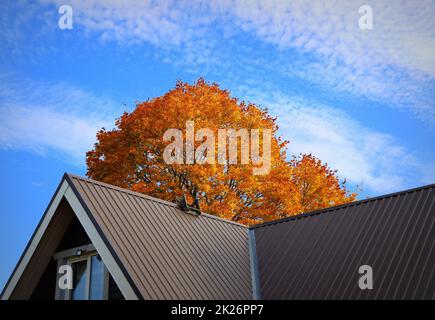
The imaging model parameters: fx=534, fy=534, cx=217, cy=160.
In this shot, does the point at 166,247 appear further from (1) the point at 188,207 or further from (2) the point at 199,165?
(2) the point at 199,165

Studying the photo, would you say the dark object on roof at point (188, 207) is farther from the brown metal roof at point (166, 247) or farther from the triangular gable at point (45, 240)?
the triangular gable at point (45, 240)

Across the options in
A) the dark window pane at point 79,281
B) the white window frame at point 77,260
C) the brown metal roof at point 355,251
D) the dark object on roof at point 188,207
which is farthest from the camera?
the dark object on roof at point 188,207

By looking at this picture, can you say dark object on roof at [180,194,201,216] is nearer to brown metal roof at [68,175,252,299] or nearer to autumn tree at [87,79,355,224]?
brown metal roof at [68,175,252,299]

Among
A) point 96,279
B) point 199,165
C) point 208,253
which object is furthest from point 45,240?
point 199,165

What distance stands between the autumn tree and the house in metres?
14.4

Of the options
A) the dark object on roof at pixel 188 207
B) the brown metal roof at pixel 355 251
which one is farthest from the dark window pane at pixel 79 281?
the brown metal roof at pixel 355 251

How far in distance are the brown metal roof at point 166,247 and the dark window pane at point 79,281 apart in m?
2.09

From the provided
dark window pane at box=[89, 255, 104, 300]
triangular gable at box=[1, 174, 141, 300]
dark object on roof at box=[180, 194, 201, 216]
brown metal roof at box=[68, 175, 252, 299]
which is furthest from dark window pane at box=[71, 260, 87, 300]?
dark object on roof at box=[180, 194, 201, 216]

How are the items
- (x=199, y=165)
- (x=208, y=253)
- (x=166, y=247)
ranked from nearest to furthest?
1. (x=166, y=247)
2. (x=208, y=253)
3. (x=199, y=165)

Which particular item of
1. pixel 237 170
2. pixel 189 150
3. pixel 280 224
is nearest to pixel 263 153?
pixel 237 170

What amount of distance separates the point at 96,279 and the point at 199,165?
17.7 metres

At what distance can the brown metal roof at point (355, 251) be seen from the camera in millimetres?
12766

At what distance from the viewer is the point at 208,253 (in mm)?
15477
